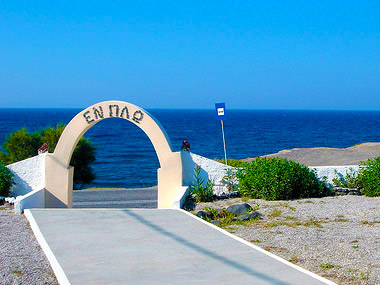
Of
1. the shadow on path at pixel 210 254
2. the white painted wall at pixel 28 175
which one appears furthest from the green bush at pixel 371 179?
the white painted wall at pixel 28 175

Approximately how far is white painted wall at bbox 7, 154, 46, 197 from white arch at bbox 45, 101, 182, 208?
32 cm

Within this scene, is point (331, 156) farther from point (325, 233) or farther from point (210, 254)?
point (210, 254)

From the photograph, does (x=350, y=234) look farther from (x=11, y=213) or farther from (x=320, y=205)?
(x=11, y=213)

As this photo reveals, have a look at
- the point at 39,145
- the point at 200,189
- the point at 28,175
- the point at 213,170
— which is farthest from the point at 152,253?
the point at 39,145

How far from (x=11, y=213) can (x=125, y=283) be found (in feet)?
22.8

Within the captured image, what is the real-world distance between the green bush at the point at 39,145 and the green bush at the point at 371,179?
18.0m

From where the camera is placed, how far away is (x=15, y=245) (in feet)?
27.6

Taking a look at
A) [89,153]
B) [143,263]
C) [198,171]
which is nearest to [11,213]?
[198,171]

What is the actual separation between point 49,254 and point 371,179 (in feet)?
30.9

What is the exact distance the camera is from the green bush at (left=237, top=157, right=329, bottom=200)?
12953 mm

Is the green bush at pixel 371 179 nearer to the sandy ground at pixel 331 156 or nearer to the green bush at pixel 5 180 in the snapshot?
the green bush at pixel 5 180

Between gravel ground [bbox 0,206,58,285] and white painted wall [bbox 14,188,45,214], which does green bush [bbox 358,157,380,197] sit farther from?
white painted wall [bbox 14,188,45,214]

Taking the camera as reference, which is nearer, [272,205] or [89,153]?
[272,205]

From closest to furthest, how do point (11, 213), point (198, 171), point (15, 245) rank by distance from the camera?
point (15, 245)
point (11, 213)
point (198, 171)
